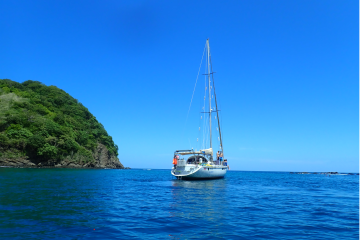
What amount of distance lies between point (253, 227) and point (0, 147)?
244 feet

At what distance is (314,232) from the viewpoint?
10016 millimetres

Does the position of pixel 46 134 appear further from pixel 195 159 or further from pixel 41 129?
pixel 195 159

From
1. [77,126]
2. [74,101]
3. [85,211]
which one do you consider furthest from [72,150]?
[85,211]

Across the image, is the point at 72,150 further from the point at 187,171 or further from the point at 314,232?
the point at 314,232

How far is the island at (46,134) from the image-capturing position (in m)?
66.9

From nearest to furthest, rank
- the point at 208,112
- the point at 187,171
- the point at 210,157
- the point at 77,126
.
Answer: the point at 187,171, the point at 210,157, the point at 208,112, the point at 77,126

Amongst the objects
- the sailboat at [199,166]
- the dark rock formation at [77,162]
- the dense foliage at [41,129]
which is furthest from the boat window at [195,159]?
the dark rock formation at [77,162]

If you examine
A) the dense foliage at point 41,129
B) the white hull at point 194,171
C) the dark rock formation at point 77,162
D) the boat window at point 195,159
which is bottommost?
the dark rock formation at point 77,162

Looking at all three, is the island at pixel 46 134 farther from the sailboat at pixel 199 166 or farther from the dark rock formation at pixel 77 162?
the sailboat at pixel 199 166

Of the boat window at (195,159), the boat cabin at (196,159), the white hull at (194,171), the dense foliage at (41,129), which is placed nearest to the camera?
the white hull at (194,171)

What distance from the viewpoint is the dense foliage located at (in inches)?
2640

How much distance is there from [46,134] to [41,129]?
2.30m

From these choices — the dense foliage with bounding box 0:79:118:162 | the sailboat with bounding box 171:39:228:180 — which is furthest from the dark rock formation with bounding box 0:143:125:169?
the sailboat with bounding box 171:39:228:180

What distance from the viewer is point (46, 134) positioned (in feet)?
240
